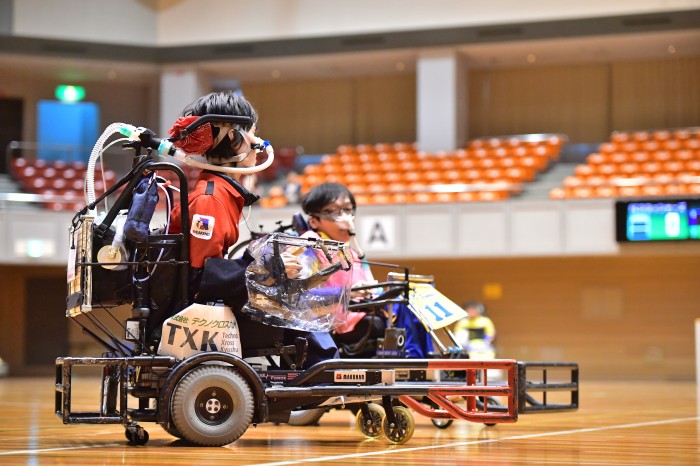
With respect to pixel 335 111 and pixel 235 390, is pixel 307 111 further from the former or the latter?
pixel 235 390

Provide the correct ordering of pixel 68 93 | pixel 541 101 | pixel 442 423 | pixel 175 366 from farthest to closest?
pixel 68 93
pixel 541 101
pixel 442 423
pixel 175 366

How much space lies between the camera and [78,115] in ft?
86.0

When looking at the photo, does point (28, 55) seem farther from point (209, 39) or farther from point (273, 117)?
point (273, 117)

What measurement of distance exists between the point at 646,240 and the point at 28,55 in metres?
14.2

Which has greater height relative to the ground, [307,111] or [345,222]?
[307,111]

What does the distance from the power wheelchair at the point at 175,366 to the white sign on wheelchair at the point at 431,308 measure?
49.5 inches

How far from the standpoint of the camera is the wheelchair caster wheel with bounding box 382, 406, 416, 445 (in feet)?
19.6

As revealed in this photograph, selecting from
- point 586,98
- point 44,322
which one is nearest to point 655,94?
point 586,98

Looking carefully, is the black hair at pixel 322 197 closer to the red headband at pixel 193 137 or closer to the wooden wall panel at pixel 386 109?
the red headband at pixel 193 137

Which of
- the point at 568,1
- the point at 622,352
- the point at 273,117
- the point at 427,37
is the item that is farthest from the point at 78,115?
the point at 622,352

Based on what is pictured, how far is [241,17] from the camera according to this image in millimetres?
24656

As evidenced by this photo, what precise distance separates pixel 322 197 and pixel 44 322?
1797cm

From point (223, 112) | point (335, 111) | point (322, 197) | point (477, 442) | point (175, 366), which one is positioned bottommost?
point (477, 442)

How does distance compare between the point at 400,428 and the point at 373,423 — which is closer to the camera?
the point at 400,428
